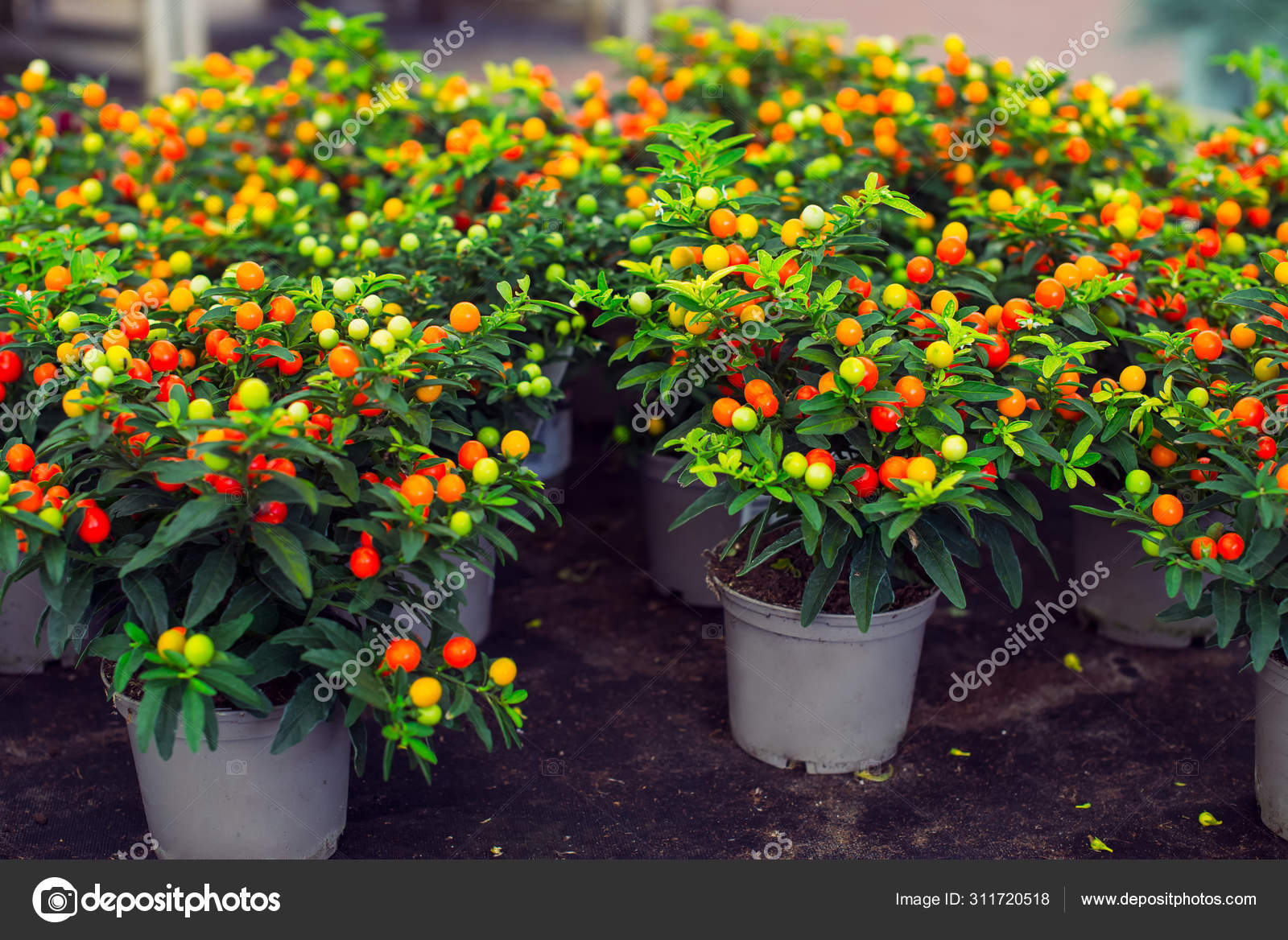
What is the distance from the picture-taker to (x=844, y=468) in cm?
216

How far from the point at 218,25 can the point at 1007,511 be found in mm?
9101

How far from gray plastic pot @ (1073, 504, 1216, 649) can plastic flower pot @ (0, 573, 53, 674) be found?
2.47 m

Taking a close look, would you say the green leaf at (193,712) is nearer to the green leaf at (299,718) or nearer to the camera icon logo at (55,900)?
the green leaf at (299,718)

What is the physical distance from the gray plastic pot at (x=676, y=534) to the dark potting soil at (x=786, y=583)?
49cm

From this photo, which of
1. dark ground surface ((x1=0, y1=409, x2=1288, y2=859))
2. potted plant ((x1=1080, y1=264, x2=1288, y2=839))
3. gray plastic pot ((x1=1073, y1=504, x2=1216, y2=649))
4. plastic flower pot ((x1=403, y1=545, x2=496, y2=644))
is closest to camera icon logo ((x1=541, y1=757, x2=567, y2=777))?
dark ground surface ((x1=0, y1=409, x2=1288, y2=859))

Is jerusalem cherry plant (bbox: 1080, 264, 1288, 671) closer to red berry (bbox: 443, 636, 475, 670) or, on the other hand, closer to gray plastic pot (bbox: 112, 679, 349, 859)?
red berry (bbox: 443, 636, 475, 670)

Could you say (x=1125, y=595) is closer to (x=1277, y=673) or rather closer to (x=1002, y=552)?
(x=1277, y=673)

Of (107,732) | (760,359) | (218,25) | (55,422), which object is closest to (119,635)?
(55,422)

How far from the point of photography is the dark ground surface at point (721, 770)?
7.21 ft

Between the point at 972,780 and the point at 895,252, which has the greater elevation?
the point at 895,252

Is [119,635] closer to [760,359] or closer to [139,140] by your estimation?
[760,359]

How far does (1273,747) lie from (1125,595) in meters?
0.76

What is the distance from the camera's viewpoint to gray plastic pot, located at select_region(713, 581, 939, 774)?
229 cm

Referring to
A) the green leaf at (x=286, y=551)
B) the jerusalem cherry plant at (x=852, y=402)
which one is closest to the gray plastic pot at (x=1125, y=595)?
the jerusalem cherry plant at (x=852, y=402)
